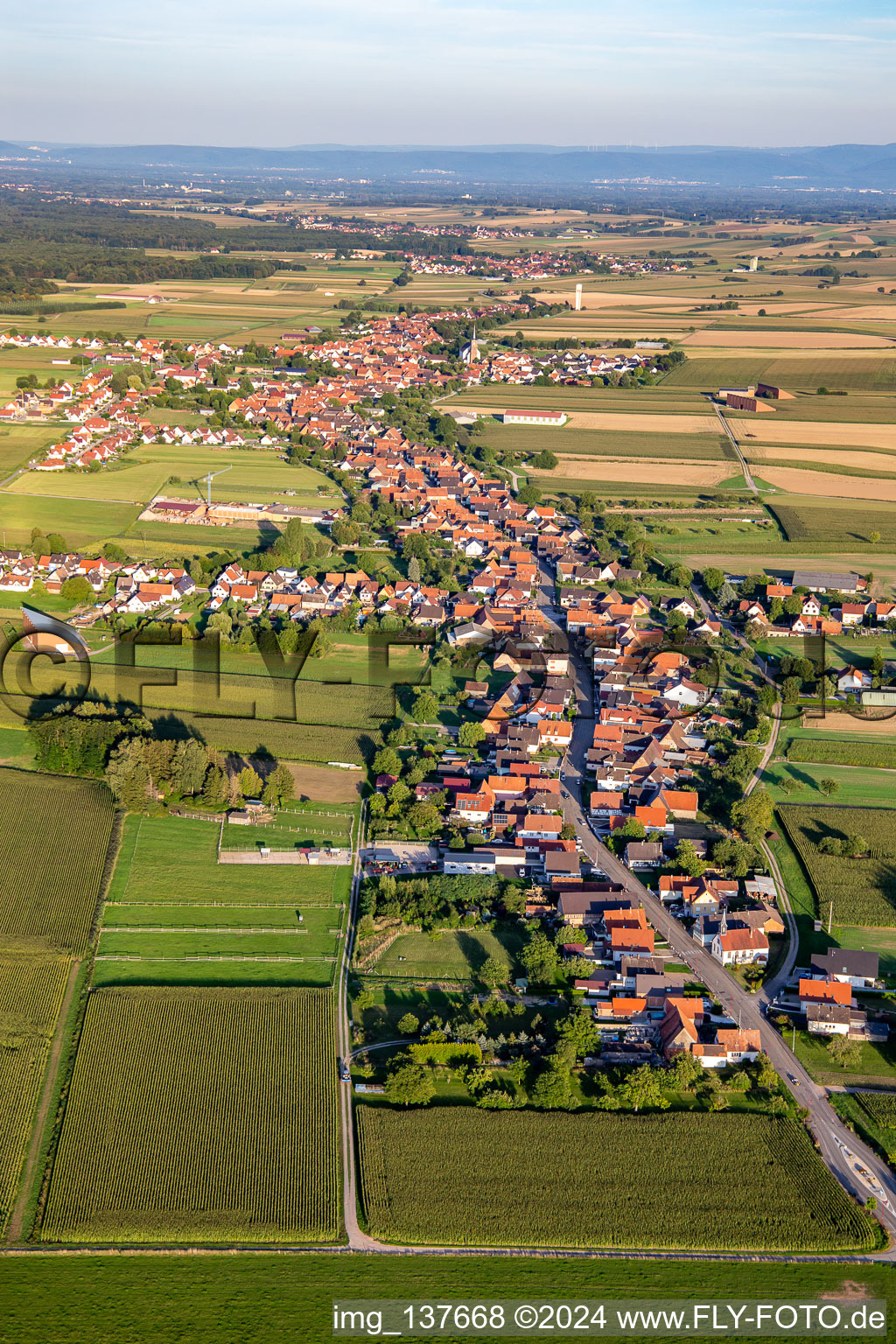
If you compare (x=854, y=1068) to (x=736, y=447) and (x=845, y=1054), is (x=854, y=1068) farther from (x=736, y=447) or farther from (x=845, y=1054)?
(x=736, y=447)

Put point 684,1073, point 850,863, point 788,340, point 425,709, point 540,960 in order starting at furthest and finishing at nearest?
point 788,340
point 425,709
point 850,863
point 540,960
point 684,1073

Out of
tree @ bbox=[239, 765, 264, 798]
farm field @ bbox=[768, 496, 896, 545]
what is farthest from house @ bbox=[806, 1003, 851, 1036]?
farm field @ bbox=[768, 496, 896, 545]

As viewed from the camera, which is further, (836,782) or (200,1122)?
(836,782)

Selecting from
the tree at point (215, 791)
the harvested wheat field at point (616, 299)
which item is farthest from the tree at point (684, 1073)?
the harvested wheat field at point (616, 299)

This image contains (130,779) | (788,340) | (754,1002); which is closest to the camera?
(754,1002)

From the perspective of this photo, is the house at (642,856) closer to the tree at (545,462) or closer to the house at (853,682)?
the house at (853,682)

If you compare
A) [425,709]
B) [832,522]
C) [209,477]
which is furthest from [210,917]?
[832,522]

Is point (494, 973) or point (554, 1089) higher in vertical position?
point (494, 973)
